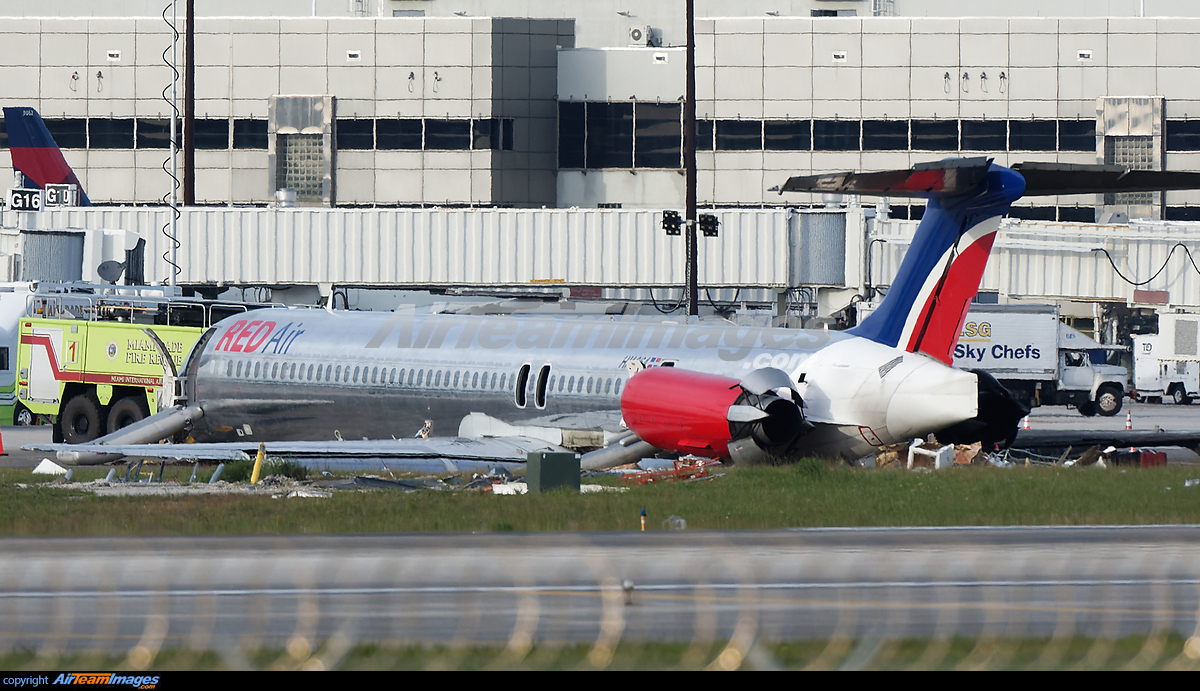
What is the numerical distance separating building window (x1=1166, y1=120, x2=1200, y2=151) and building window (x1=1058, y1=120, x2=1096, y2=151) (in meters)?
3.35

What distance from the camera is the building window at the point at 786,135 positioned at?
240 feet

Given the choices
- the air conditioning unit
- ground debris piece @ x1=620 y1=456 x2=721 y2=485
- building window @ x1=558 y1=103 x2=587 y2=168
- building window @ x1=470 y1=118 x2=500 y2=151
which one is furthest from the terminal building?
ground debris piece @ x1=620 y1=456 x2=721 y2=485

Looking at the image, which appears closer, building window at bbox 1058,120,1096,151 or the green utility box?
the green utility box

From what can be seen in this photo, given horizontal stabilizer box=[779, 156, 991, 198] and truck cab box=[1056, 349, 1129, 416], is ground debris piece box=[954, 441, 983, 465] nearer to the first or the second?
horizontal stabilizer box=[779, 156, 991, 198]

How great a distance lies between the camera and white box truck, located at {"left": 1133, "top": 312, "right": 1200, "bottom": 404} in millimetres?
52000

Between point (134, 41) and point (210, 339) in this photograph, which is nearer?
point (210, 339)

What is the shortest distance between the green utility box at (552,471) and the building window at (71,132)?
5850cm

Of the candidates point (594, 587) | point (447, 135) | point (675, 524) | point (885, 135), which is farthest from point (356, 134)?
point (594, 587)

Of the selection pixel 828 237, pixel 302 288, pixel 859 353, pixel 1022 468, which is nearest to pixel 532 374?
pixel 859 353

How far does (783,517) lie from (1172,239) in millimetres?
39421

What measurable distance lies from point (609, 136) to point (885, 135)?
12.8 meters

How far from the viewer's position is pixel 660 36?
78312 millimetres

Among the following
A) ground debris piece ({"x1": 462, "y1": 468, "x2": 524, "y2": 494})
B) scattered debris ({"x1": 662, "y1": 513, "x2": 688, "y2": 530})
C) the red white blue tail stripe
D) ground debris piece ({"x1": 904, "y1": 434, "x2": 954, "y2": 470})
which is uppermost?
the red white blue tail stripe

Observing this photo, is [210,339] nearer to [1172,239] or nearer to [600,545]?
[600,545]
